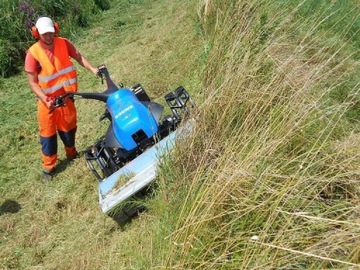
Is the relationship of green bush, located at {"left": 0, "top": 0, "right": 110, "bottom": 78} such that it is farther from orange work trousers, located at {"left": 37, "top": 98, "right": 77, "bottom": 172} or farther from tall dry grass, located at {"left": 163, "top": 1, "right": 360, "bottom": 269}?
tall dry grass, located at {"left": 163, "top": 1, "right": 360, "bottom": 269}

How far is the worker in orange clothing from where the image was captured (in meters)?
4.53

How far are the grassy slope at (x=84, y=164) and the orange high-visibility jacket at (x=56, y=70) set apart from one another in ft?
3.08

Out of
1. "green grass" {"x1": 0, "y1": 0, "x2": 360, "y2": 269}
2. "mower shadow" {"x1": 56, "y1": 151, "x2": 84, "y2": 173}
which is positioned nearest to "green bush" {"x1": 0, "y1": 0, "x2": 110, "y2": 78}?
"green grass" {"x1": 0, "y1": 0, "x2": 360, "y2": 269}

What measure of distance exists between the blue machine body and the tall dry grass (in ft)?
1.91

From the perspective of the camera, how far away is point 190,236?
8.35 ft

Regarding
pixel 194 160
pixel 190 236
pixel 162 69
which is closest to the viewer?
pixel 190 236

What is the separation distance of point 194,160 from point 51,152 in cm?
234

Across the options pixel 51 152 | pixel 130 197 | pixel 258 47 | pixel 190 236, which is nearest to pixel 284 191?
pixel 190 236

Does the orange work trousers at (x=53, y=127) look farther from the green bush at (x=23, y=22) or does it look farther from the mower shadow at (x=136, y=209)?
the green bush at (x=23, y=22)

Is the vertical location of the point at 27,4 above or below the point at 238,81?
above

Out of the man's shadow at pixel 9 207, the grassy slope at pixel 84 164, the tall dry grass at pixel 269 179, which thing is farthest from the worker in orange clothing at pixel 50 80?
the tall dry grass at pixel 269 179

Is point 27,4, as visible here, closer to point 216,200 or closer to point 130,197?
point 130,197

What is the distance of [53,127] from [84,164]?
55 centimetres

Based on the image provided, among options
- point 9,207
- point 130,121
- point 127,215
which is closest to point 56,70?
point 130,121
